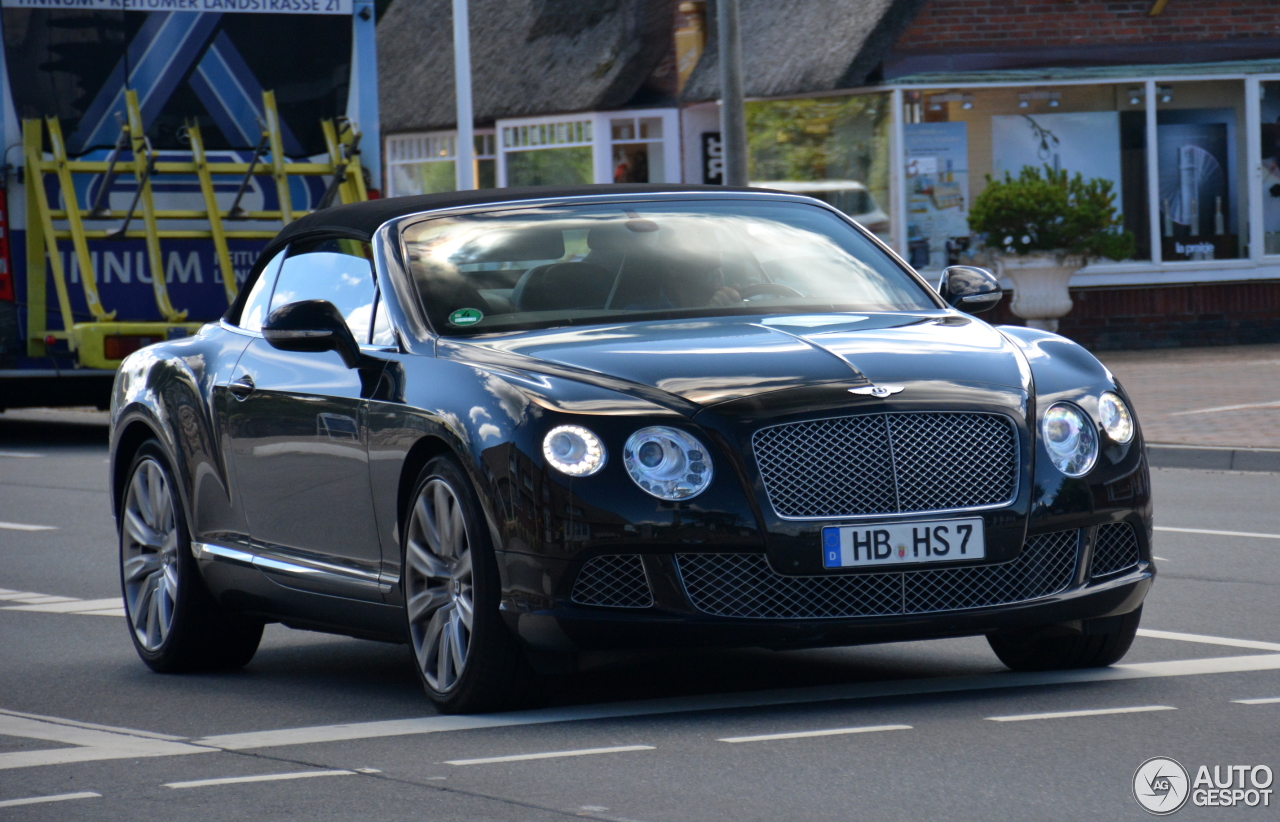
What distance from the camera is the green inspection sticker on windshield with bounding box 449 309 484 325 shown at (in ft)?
22.6

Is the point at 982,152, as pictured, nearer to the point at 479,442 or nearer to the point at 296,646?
the point at 296,646

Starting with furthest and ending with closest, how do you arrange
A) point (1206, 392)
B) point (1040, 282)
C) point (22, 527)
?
point (1040, 282)
point (1206, 392)
point (22, 527)

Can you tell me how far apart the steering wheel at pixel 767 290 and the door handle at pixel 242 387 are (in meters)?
1.61

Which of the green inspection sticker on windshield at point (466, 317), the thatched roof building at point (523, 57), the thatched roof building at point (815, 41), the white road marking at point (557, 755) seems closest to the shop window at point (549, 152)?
the thatched roof building at point (523, 57)

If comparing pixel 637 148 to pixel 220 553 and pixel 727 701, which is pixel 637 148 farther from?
pixel 727 701

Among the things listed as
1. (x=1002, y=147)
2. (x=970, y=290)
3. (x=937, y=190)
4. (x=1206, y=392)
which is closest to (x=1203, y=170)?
(x=1002, y=147)

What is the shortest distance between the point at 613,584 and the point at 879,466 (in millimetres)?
757

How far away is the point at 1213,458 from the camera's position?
14.8 meters

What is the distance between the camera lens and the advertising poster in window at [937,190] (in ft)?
83.5

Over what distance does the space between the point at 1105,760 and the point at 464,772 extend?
151 centimetres

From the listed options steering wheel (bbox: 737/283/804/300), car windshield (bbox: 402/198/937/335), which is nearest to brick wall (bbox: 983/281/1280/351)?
car windshield (bbox: 402/198/937/335)

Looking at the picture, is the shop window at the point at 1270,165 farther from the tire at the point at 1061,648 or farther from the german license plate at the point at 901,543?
the german license plate at the point at 901,543

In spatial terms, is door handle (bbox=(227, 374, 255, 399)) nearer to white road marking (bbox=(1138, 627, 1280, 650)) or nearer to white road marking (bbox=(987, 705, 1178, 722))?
white road marking (bbox=(987, 705, 1178, 722))

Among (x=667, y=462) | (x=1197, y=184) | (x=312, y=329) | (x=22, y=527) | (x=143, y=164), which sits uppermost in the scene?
(x=143, y=164)
